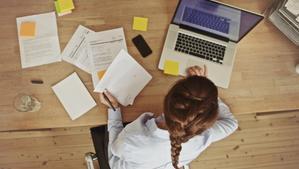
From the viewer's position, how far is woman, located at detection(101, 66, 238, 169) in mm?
984

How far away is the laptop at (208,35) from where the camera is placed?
144cm

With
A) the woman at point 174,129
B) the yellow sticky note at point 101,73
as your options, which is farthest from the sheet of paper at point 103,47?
the woman at point 174,129

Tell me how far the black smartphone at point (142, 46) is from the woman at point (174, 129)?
20 cm

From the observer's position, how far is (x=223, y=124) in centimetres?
137

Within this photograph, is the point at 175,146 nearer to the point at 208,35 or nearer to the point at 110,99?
the point at 110,99

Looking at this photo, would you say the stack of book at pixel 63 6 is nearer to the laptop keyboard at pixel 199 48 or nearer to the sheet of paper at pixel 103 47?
the sheet of paper at pixel 103 47

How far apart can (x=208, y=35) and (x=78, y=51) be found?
0.59 metres

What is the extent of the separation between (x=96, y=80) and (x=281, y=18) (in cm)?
88

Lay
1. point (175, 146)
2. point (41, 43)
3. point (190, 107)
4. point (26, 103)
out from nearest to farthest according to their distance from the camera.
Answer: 1. point (190, 107)
2. point (175, 146)
3. point (26, 103)
4. point (41, 43)

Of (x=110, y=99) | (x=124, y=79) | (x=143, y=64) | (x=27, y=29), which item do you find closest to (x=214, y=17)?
(x=143, y=64)

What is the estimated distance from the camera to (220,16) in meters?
1.47

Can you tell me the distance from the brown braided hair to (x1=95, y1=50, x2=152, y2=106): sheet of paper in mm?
389

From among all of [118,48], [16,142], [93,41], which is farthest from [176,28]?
[16,142]

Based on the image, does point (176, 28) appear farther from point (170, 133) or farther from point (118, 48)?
point (170, 133)
